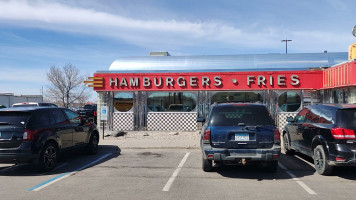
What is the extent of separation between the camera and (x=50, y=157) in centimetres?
782

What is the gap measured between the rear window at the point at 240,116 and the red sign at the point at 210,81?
914 centimetres

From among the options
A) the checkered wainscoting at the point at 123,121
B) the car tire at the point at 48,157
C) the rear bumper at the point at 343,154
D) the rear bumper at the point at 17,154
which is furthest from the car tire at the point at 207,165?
the checkered wainscoting at the point at 123,121

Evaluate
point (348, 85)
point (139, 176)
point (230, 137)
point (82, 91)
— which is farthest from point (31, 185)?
point (82, 91)

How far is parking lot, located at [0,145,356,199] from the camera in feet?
18.7

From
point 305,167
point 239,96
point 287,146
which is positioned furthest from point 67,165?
point 239,96

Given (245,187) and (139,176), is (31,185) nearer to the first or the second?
(139,176)

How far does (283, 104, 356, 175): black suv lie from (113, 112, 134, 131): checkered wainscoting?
1043 centimetres

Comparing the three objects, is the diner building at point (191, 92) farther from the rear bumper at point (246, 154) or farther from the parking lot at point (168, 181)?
the rear bumper at point (246, 154)

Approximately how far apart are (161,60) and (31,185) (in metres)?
13.9

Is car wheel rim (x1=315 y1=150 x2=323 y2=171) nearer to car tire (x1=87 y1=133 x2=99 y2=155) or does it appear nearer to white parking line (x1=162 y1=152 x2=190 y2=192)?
white parking line (x1=162 y1=152 x2=190 y2=192)

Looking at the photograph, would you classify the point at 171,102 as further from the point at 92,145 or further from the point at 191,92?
the point at 92,145

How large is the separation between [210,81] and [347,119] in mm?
10049

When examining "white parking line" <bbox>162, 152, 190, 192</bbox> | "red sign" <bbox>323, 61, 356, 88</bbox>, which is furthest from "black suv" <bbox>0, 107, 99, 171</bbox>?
"red sign" <bbox>323, 61, 356, 88</bbox>

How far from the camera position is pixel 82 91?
Result: 1625 inches
